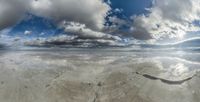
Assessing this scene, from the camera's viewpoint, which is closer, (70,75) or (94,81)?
(94,81)

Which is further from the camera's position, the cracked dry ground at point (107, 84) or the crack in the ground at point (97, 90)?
the cracked dry ground at point (107, 84)

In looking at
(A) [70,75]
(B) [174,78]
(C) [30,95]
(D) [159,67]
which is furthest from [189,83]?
(C) [30,95]

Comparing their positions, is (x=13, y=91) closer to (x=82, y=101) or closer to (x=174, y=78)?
(x=82, y=101)

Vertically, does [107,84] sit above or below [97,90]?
above

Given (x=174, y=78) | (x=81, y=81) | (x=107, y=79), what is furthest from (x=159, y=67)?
(x=81, y=81)

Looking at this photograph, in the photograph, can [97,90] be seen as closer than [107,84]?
Yes

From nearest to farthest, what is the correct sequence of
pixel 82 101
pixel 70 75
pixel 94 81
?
pixel 82 101 < pixel 94 81 < pixel 70 75

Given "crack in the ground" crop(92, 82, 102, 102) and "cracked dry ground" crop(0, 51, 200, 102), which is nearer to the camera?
"crack in the ground" crop(92, 82, 102, 102)

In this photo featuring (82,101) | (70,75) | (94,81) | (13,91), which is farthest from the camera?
(70,75)

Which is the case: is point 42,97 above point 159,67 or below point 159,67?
below
